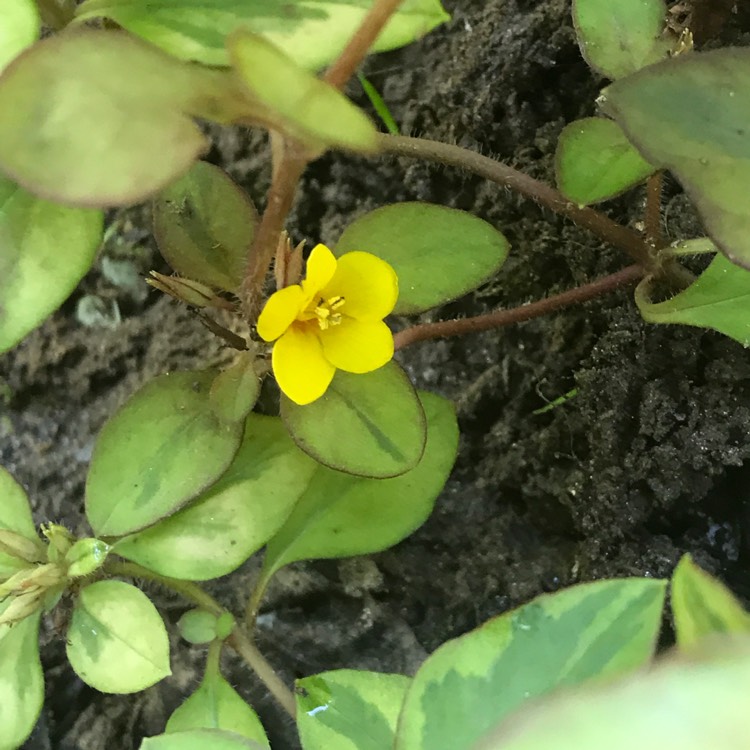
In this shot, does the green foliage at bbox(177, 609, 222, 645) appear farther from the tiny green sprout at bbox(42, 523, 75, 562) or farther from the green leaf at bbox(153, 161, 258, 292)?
the green leaf at bbox(153, 161, 258, 292)

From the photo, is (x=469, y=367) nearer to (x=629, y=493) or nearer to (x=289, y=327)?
(x=629, y=493)

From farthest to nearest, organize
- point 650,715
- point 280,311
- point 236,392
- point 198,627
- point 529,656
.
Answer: point 198,627 → point 236,392 → point 280,311 → point 529,656 → point 650,715

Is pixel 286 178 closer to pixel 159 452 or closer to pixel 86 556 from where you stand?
pixel 159 452

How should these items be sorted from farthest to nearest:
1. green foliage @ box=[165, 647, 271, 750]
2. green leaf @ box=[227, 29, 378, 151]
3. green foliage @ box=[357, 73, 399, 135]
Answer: green foliage @ box=[357, 73, 399, 135]
green foliage @ box=[165, 647, 271, 750]
green leaf @ box=[227, 29, 378, 151]

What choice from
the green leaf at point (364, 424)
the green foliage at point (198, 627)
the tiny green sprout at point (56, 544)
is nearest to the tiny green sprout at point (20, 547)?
the tiny green sprout at point (56, 544)

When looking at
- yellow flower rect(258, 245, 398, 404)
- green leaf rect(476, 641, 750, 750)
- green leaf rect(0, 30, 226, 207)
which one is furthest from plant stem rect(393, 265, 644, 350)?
green leaf rect(476, 641, 750, 750)

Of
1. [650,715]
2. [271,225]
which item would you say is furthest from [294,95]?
[650,715]

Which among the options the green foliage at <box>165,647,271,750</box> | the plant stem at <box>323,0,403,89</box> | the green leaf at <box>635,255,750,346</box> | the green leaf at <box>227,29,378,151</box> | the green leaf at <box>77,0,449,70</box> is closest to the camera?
the green leaf at <box>227,29,378,151</box>

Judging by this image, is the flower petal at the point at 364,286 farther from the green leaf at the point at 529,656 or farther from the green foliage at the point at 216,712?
the green foliage at the point at 216,712
